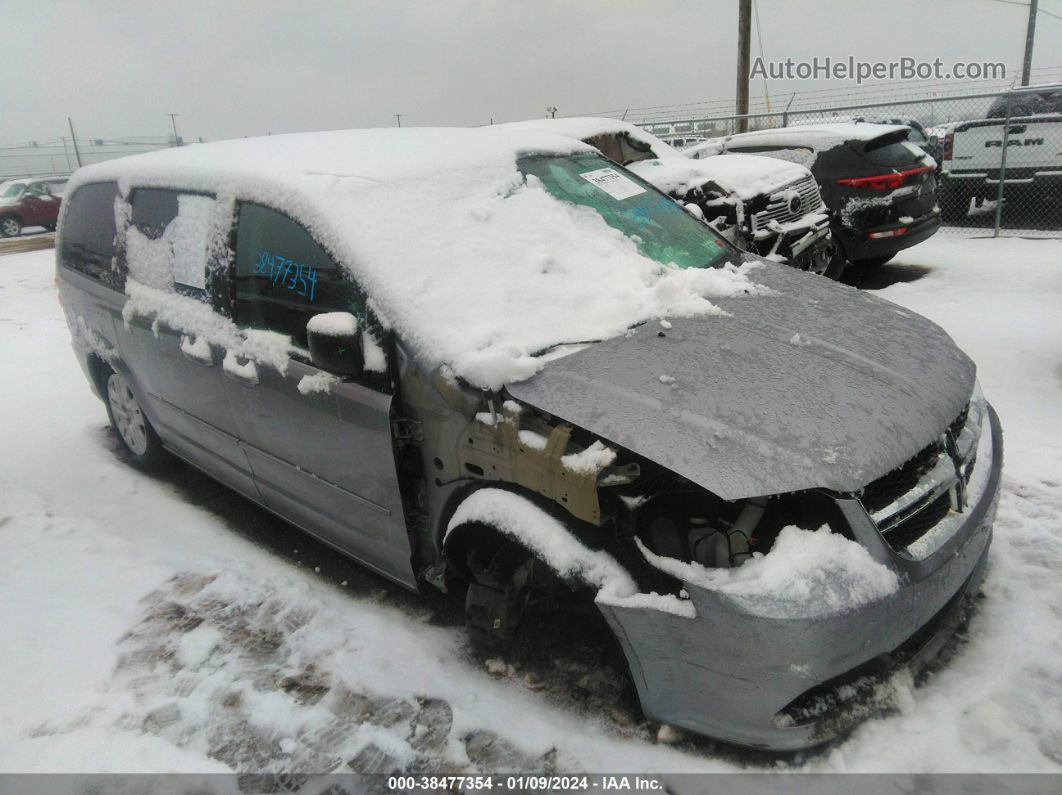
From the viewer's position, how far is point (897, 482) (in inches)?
81.0

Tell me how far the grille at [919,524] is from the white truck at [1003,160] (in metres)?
8.53

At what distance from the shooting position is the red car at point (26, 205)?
59.3ft

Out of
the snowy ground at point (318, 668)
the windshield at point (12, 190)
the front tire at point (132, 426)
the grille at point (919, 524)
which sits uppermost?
the windshield at point (12, 190)

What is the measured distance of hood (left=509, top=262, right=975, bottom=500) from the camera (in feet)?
6.26

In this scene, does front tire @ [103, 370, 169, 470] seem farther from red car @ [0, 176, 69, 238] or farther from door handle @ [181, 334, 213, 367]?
red car @ [0, 176, 69, 238]

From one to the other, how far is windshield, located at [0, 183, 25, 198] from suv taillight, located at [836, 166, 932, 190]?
20.2 metres

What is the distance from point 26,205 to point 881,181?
20169 millimetres

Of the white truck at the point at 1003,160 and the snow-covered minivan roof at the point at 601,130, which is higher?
the snow-covered minivan roof at the point at 601,130

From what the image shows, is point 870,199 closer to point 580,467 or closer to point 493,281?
point 493,281

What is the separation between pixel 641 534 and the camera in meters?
2.10

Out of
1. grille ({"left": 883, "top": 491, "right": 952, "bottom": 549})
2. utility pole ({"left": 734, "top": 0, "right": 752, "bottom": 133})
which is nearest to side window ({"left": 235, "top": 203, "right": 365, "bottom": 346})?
grille ({"left": 883, "top": 491, "right": 952, "bottom": 549})

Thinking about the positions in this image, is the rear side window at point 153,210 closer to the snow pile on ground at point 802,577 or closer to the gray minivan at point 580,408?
the gray minivan at point 580,408

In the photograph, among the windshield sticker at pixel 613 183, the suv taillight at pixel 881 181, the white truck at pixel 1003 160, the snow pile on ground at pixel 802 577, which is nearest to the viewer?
→ the snow pile on ground at pixel 802 577

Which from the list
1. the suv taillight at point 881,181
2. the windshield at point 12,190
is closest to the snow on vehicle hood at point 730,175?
the suv taillight at point 881,181
